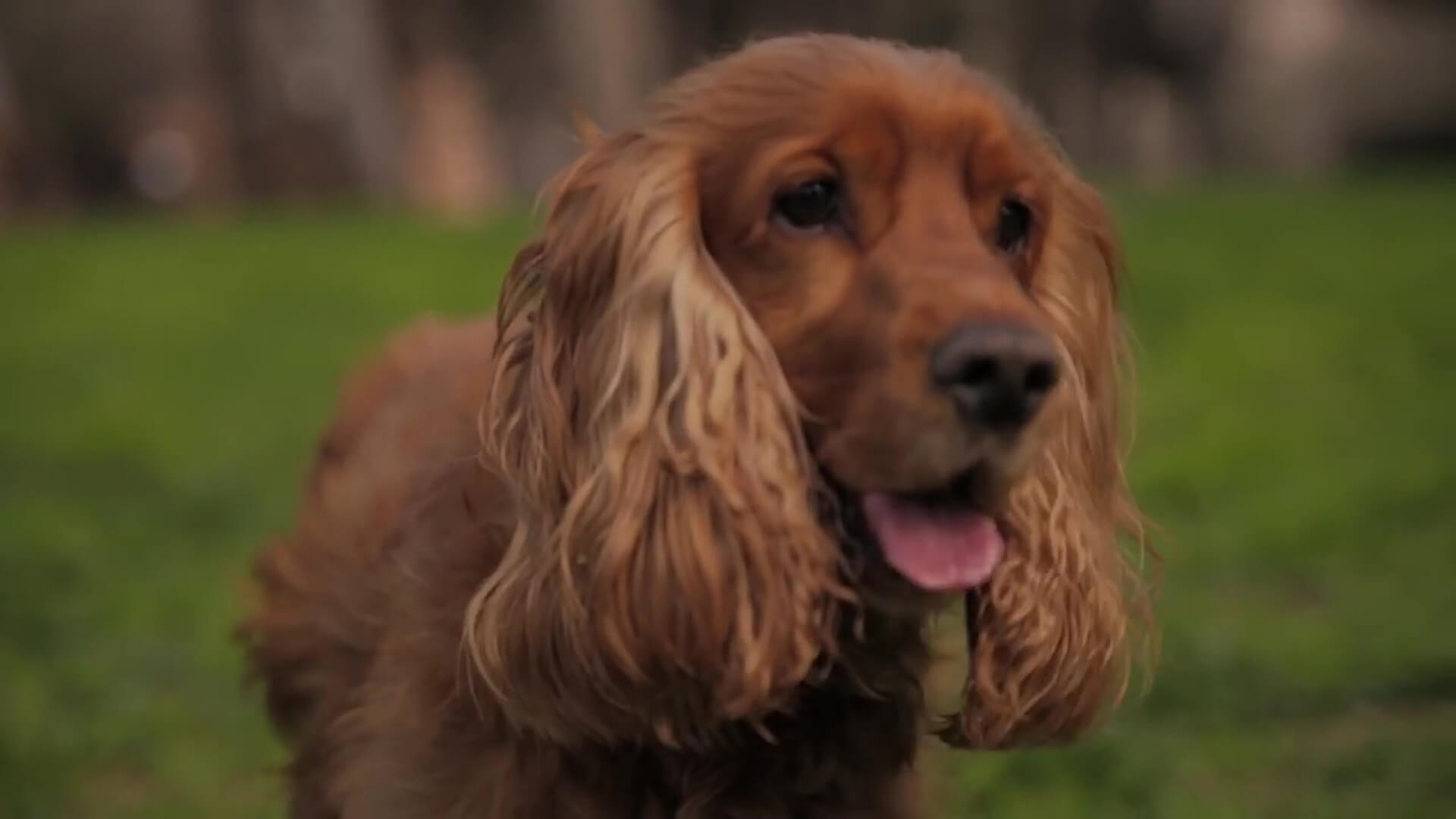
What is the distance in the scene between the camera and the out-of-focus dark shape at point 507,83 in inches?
654

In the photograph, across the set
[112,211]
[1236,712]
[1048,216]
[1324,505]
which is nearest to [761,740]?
[1048,216]

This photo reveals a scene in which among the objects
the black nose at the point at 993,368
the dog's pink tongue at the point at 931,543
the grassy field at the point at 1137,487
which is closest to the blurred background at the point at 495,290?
the grassy field at the point at 1137,487

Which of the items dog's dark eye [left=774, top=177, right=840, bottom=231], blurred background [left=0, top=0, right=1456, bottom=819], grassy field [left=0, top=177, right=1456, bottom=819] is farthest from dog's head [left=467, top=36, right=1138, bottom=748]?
grassy field [left=0, top=177, right=1456, bottom=819]

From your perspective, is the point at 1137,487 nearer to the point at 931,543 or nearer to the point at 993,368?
the point at 931,543

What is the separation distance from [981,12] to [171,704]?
46.9 ft

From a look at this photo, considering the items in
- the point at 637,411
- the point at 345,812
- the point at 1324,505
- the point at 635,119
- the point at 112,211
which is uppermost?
the point at 635,119

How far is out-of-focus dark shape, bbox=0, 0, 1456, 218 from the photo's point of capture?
16.6 meters

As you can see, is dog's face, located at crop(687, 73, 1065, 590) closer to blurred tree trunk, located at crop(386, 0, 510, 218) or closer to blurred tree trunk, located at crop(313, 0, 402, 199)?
blurred tree trunk, located at crop(313, 0, 402, 199)

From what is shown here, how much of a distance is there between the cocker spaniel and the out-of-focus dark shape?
39.4ft

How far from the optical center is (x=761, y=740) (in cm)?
280

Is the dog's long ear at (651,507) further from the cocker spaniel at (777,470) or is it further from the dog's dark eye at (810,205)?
the dog's dark eye at (810,205)

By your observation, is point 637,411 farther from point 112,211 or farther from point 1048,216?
point 112,211

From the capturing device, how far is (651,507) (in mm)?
2566

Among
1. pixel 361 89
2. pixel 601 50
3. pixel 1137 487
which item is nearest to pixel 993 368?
pixel 1137 487
